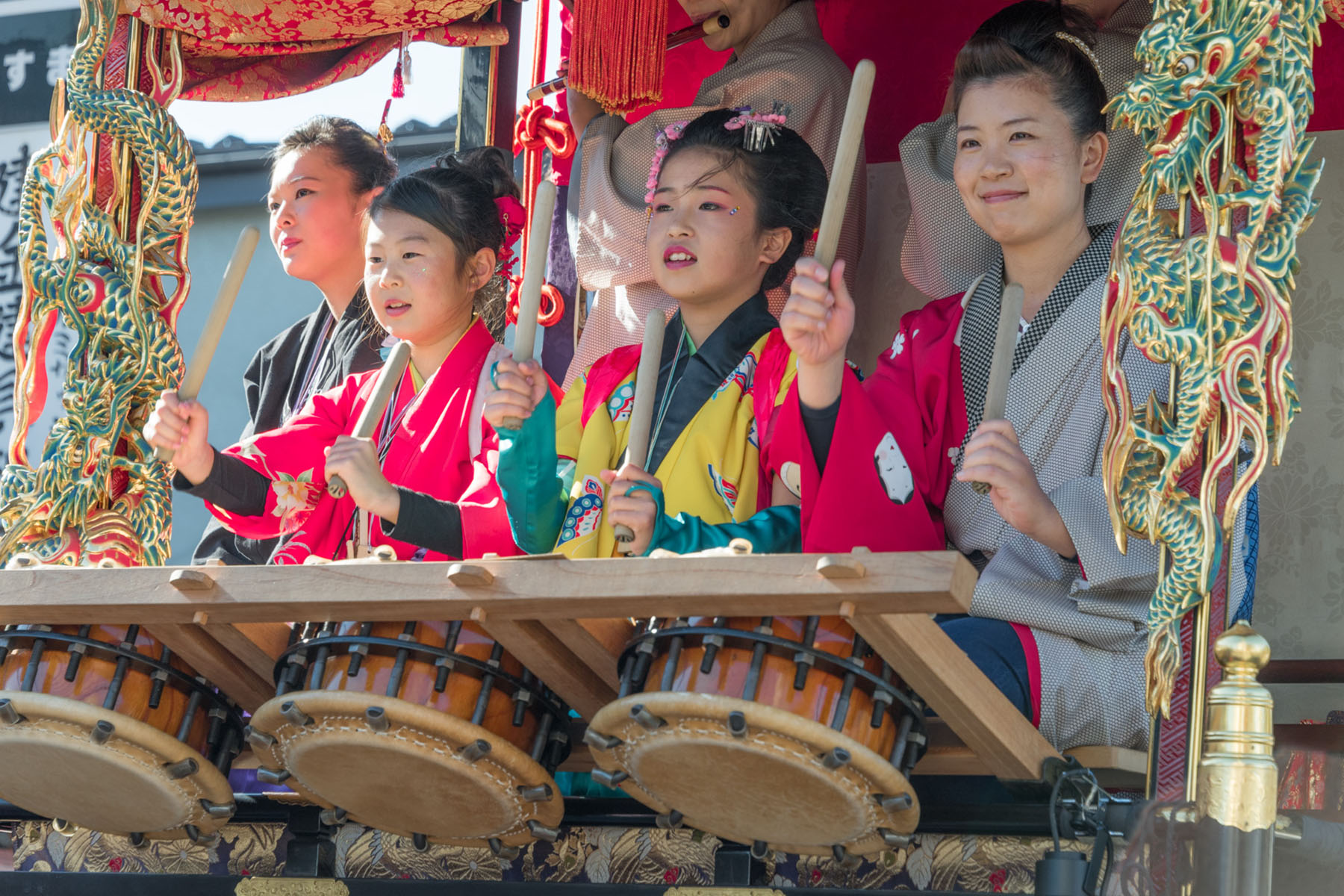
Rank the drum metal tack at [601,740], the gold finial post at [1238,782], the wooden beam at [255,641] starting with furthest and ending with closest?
the wooden beam at [255,641] < the drum metal tack at [601,740] < the gold finial post at [1238,782]

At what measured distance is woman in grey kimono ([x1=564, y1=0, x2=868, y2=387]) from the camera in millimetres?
3314

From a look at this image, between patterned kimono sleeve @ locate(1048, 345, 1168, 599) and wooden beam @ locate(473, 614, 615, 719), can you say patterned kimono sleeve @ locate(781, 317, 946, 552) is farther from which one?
wooden beam @ locate(473, 614, 615, 719)

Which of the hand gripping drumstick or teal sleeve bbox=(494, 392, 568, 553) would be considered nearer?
teal sleeve bbox=(494, 392, 568, 553)

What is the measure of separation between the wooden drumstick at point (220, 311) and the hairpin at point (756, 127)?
35.8 inches

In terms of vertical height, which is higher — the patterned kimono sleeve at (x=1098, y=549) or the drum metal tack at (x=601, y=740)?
the patterned kimono sleeve at (x=1098, y=549)

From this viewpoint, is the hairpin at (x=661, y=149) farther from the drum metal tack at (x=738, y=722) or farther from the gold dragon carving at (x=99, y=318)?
the drum metal tack at (x=738, y=722)

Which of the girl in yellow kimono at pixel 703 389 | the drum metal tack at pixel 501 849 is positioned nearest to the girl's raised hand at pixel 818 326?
the girl in yellow kimono at pixel 703 389

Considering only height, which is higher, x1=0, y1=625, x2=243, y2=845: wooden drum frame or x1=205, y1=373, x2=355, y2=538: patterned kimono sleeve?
x1=205, y1=373, x2=355, y2=538: patterned kimono sleeve

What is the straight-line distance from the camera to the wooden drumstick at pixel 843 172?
221 cm

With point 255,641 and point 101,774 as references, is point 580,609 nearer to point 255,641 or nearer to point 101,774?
point 255,641

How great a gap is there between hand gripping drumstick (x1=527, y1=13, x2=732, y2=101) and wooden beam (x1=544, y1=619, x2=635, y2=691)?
160 centimetres

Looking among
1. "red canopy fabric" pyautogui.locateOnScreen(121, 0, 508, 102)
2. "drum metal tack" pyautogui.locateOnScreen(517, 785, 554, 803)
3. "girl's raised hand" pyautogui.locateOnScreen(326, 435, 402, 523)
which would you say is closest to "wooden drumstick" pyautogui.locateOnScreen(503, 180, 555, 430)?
"girl's raised hand" pyautogui.locateOnScreen(326, 435, 402, 523)

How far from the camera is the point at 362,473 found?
2.57 m

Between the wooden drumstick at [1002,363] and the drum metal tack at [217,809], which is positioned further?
the drum metal tack at [217,809]
